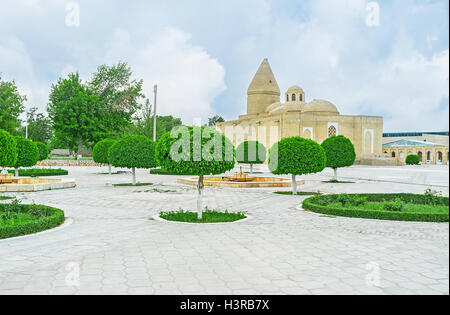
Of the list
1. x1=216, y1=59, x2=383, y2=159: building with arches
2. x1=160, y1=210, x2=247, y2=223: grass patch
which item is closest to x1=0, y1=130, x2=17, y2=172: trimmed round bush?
x1=160, y1=210, x2=247, y2=223: grass patch

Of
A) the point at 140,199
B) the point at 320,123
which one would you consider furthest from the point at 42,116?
the point at 140,199

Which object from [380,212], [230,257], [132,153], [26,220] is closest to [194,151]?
[230,257]

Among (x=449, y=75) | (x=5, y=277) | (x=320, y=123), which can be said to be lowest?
(x=5, y=277)

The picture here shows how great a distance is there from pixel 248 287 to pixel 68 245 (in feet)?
10.6

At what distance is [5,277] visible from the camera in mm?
4410

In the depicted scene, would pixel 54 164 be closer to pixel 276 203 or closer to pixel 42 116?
pixel 276 203

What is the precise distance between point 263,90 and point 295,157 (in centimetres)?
4655

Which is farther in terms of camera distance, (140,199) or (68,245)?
(140,199)

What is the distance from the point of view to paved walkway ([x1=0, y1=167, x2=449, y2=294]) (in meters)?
4.09

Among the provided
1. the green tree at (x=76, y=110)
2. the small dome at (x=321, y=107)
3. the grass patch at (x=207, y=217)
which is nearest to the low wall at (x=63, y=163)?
the green tree at (x=76, y=110)

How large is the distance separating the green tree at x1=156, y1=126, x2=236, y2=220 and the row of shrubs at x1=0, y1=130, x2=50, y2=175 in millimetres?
5777

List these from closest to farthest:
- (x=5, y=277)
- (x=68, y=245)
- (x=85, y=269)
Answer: (x=5, y=277) < (x=85, y=269) < (x=68, y=245)

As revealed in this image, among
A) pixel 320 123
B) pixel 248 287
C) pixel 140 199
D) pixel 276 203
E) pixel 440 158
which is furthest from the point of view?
pixel 440 158

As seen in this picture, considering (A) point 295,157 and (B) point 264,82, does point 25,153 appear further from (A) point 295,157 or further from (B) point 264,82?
(B) point 264,82
